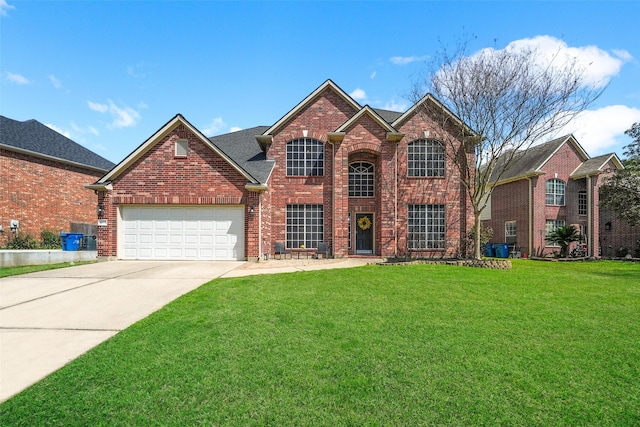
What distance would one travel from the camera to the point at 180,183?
1360 centimetres

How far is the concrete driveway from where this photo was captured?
4039 mm

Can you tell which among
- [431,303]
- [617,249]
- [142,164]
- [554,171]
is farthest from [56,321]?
[617,249]

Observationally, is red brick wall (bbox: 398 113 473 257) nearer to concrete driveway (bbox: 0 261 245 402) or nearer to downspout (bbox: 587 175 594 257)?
A: concrete driveway (bbox: 0 261 245 402)

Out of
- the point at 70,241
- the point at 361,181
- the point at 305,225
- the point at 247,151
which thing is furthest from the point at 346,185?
the point at 70,241

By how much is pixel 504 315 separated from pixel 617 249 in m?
24.4

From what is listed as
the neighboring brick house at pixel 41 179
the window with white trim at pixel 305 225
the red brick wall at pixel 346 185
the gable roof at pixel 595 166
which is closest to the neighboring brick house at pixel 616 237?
the gable roof at pixel 595 166

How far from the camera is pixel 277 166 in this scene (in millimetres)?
16672

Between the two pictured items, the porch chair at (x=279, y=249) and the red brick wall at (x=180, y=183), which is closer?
the red brick wall at (x=180, y=183)

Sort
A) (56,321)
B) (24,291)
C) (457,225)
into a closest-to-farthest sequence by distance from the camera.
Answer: (56,321), (24,291), (457,225)

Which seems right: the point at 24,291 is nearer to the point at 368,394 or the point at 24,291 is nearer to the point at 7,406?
the point at 7,406

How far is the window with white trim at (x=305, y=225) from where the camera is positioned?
16562 millimetres

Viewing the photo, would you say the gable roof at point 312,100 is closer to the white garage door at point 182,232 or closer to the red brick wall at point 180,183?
the red brick wall at point 180,183

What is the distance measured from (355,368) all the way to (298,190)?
13.3 m

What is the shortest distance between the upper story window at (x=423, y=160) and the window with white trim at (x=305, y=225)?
5645 millimetres
